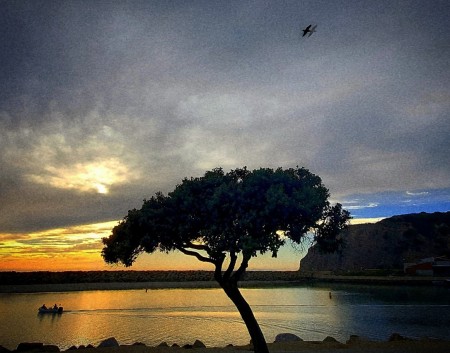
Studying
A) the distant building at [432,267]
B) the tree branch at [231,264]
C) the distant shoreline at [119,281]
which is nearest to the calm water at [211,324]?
the tree branch at [231,264]

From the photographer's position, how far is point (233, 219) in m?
18.2

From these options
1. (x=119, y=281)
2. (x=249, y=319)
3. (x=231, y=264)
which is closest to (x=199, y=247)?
(x=231, y=264)

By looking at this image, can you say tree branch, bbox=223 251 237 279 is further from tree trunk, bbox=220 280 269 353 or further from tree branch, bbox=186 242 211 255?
tree branch, bbox=186 242 211 255

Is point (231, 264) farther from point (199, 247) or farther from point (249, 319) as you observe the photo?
point (249, 319)

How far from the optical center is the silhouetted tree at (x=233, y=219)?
1777cm

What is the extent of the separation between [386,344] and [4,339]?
4326cm

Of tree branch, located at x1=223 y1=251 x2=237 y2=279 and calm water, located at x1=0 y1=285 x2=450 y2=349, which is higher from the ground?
tree branch, located at x1=223 y1=251 x2=237 y2=279

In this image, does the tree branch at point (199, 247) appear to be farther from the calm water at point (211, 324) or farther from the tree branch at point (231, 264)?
the calm water at point (211, 324)

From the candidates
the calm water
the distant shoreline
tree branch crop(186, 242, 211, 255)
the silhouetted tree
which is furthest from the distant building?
tree branch crop(186, 242, 211, 255)

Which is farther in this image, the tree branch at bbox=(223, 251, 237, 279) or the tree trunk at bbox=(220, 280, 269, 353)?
the tree trunk at bbox=(220, 280, 269, 353)

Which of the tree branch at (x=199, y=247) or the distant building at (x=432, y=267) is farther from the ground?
the tree branch at (x=199, y=247)

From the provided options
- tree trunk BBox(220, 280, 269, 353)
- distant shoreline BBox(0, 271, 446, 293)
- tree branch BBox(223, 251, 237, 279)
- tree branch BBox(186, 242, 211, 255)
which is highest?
tree branch BBox(186, 242, 211, 255)

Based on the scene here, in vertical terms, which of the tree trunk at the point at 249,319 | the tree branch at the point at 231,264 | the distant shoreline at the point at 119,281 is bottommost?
the distant shoreline at the point at 119,281

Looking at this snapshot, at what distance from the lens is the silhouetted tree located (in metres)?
17.8
